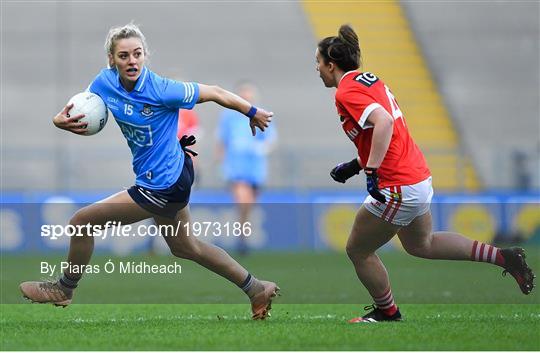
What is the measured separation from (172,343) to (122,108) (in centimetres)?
167

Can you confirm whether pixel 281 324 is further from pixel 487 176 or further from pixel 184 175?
pixel 487 176

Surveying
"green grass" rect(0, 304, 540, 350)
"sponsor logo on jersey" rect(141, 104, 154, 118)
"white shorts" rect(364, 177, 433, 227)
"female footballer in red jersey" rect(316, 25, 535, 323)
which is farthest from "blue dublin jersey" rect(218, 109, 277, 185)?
"white shorts" rect(364, 177, 433, 227)

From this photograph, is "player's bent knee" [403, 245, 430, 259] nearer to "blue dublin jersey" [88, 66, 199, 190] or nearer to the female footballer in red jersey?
the female footballer in red jersey

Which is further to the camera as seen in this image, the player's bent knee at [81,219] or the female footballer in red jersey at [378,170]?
the player's bent knee at [81,219]

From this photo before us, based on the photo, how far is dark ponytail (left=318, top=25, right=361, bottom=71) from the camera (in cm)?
691

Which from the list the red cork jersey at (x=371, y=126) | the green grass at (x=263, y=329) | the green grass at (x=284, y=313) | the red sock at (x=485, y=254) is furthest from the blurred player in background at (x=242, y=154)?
the red cork jersey at (x=371, y=126)

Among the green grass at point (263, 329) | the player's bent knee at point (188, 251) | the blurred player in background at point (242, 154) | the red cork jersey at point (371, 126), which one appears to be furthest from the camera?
the blurred player in background at point (242, 154)

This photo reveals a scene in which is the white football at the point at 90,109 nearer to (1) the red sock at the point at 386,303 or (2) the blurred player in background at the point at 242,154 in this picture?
(1) the red sock at the point at 386,303

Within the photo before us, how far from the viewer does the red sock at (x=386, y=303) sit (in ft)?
23.5

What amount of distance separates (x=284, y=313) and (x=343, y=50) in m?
2.05

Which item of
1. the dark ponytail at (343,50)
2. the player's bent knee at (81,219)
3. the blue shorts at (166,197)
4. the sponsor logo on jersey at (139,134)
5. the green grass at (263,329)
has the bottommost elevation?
the green grass at (263,329)

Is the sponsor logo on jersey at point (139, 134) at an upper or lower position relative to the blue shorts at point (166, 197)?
upper

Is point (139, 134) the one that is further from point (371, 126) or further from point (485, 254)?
point (485, 254)

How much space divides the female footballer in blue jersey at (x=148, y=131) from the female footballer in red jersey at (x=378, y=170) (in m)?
0.57
